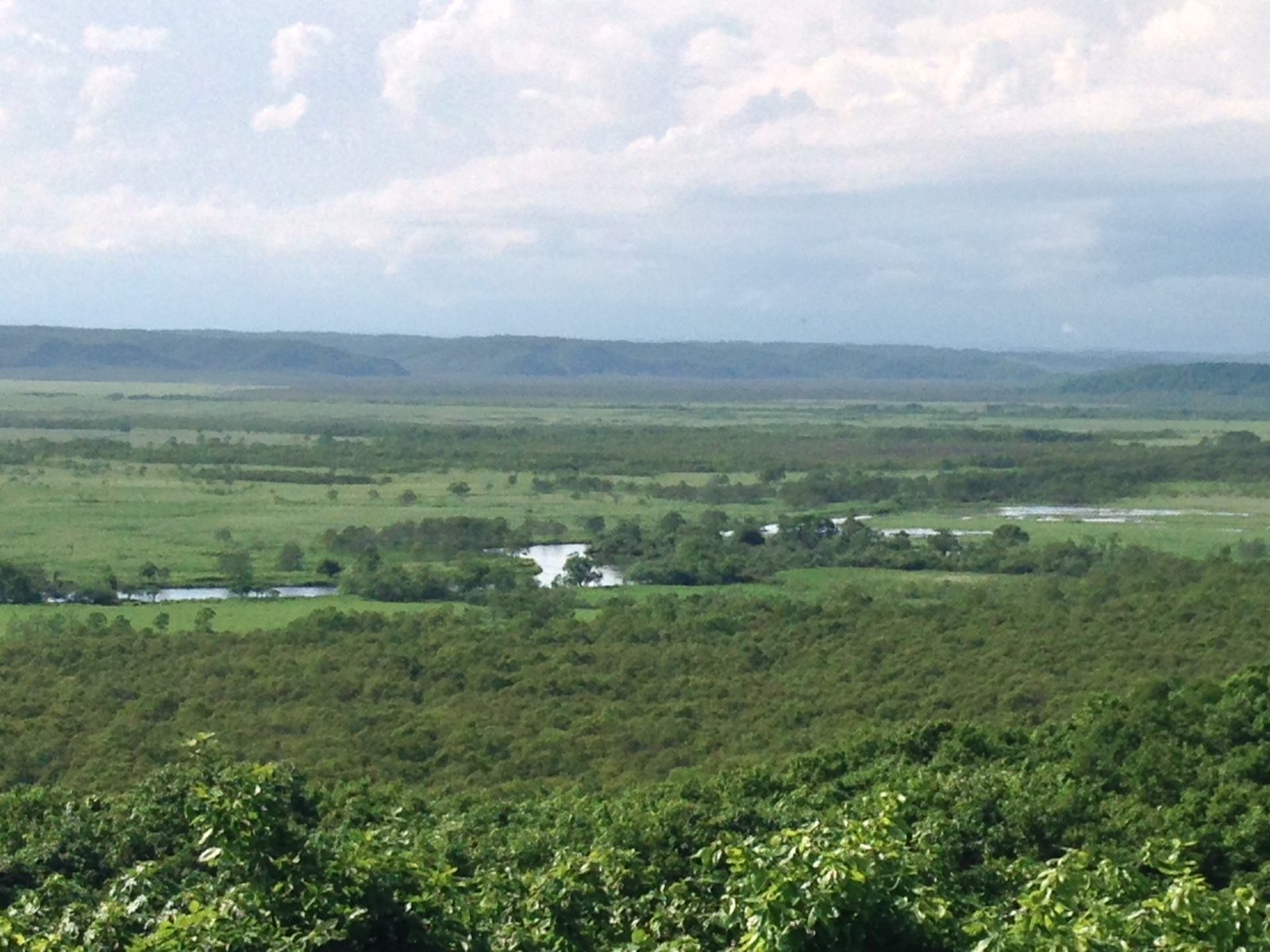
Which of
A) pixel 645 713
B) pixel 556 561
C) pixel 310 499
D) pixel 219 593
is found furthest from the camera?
pixel 310 499

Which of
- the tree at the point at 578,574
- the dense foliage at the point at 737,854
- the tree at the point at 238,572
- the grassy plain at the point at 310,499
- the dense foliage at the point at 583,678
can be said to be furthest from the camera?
the grassy plain at the point at 310,499

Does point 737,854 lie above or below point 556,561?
above

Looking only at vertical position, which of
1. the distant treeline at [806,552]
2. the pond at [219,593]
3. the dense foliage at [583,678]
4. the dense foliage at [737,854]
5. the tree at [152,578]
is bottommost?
the pond at [219,593]

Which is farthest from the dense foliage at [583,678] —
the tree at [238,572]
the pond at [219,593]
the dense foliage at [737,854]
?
the tree at [238,572]

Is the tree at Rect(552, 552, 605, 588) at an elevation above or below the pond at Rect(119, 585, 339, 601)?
above

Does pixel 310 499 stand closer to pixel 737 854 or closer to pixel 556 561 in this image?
pixel 556 561

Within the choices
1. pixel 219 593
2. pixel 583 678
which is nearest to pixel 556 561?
pixel 219 593

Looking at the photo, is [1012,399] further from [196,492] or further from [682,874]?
[682,874]

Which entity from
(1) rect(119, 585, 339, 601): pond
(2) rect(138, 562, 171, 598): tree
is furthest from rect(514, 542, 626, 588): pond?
(2) rect(138, 562, 171, 598): tree

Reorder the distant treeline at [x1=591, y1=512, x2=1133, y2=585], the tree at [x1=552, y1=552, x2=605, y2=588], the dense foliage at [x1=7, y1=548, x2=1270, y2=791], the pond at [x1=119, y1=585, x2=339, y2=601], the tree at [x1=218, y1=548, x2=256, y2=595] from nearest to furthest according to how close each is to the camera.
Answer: the dense foliage at [x1=7, y1=548, x2=1270, y2=791] < the pond at [x1=119, y1=585, x2=339, y2=601] < the tree at [x1=218, y1=548, x2=256, y2=595] < the tree at [x1=552, y1=552, x2=605, y2=588] < the distant treeline at [x1=591, y1=512, x2=1133, y2=585]

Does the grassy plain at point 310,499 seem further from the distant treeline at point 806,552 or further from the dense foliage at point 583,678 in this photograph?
the dense foliage at point 583,678

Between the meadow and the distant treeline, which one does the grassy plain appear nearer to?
the meadow

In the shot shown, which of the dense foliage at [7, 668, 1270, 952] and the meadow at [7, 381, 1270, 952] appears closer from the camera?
the dense foliage at [7, 668, 1270, 952]

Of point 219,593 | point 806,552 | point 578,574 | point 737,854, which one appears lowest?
point 219,593
